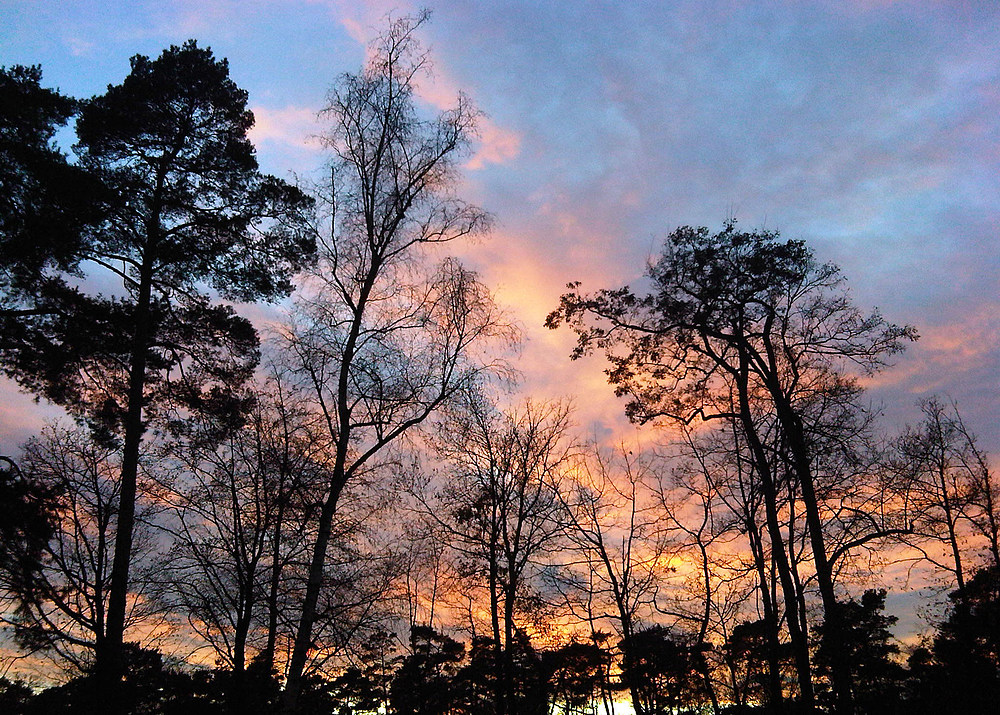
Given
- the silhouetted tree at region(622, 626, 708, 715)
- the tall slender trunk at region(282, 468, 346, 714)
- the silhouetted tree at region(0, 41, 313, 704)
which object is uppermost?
the silhouetted tree at region(0, 41, 313, 704)

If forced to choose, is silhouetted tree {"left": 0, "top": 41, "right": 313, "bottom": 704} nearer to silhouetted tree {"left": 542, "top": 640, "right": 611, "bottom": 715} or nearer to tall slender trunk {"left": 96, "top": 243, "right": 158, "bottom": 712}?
tall slender trunk {"left": 96, "top": 243, "right": 158, "bottom": 712}

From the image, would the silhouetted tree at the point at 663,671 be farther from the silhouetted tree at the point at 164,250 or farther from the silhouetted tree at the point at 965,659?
the silhouetted tree at the point at 164,250

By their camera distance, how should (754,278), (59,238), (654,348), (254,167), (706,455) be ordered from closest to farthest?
(59,238)
(254,167)
(754,278)
(654,348)
(706,455)

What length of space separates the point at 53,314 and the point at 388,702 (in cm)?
1759

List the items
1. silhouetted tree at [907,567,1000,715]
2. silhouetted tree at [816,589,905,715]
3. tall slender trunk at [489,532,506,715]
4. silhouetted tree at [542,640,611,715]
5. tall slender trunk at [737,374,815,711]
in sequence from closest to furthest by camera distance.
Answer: tall slender trunk at [737,374,815,711] → silhouetted tree at [907,567,1000,715] → tall slender trunk at [489,532,506,715] → silhouetted tree at [816,589,905,715] → silhouetted tree at [542,640,611,715]

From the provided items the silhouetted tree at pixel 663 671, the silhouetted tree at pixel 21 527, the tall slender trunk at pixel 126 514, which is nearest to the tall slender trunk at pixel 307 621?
the tall slender trunk at pixel 126 514

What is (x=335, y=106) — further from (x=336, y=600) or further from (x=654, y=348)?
(x=336, y=600)

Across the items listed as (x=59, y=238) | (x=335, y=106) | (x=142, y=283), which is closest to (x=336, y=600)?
(x=142, y=283)

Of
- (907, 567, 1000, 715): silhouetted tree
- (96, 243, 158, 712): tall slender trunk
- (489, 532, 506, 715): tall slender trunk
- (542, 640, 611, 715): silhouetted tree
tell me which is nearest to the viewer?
(96, 243, 158, 712): tall slender trunk

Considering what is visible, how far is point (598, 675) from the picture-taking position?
77.3ft

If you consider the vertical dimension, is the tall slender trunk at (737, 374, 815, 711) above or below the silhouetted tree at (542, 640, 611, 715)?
above

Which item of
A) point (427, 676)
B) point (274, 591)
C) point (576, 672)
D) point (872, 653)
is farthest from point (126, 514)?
point (872, 653)

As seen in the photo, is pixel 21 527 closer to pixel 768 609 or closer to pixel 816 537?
pixel 816 537

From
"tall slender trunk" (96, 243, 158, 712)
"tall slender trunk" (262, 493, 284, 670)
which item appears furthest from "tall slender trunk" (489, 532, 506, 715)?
"tall slender trunk" (96, 243, 158, 712)
